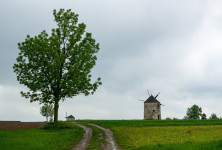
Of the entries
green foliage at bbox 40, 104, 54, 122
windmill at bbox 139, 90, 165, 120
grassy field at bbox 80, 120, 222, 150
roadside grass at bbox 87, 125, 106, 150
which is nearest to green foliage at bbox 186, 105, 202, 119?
windmill at bbox 139, 90, 165, 120

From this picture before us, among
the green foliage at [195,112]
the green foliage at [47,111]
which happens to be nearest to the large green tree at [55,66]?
the green foliage at [47,111]

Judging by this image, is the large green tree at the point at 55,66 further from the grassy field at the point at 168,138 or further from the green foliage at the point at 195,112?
the green foliage at the point at 195,112

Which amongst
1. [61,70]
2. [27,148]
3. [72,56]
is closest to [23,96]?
[61,70]

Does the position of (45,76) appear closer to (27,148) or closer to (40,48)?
(40,48)

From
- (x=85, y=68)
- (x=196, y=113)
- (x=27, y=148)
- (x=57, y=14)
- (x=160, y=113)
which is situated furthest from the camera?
(x=196, y=113)

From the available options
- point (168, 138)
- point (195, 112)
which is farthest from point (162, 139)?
point (195, 112)

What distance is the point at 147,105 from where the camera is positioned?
9650cm

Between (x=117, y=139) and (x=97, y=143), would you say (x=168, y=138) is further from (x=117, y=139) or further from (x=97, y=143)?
(x=97, y=143)

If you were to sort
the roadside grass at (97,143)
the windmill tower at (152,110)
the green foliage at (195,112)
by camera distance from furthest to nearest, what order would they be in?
1. the green foliage at (195,112)
2. the windmill tower at (152,110)
3. the roadside grass at (97,143)

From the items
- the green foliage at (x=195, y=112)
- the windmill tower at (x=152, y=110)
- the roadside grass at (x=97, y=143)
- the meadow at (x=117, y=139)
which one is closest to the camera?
the meadow at (x=117, y=139)

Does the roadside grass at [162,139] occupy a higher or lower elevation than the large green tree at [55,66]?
lower

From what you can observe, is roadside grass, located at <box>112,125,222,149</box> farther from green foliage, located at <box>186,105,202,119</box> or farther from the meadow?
green foliage, located at <box>186,105,202,119</box>

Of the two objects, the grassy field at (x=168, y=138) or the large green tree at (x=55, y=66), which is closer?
the grassy field at (x=168, y=138)

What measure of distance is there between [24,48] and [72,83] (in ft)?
36.1
